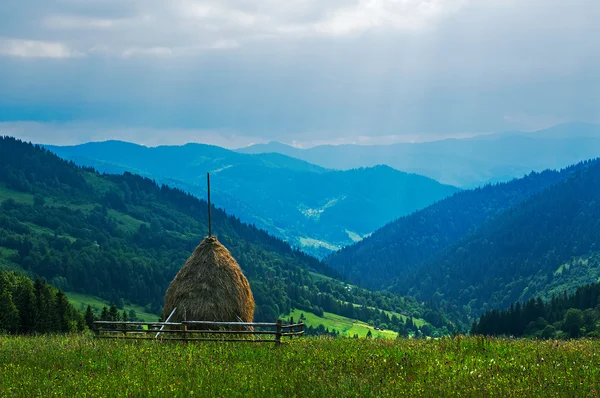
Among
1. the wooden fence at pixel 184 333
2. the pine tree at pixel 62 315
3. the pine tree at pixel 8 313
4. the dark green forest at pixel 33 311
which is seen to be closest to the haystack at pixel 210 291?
the wooden fence at pixel 184 333

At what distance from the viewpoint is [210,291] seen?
2997 centimetres

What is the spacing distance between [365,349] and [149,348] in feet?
25.2

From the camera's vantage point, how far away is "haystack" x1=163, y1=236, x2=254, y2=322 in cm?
2953

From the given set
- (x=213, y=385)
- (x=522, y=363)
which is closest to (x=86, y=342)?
(x=213, y=385)

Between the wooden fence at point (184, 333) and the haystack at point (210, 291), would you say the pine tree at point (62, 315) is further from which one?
the wooden fence at point (184, 333)

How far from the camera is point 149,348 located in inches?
881

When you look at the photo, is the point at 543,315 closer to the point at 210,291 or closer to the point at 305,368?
the point at 210,291

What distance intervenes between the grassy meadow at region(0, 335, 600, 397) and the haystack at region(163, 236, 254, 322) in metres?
5.81

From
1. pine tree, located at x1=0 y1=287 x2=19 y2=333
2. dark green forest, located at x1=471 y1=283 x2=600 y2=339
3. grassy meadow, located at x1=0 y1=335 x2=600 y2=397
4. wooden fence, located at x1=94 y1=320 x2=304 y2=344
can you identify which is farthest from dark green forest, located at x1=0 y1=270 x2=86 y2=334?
dark green forest, located at x1=471 y1=283 x2=600 y2=339

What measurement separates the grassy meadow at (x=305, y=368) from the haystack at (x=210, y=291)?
5805mm

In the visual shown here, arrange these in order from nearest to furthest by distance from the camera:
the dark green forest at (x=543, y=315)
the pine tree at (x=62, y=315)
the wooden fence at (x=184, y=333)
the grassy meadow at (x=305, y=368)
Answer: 1. the grassy meadow at (x=305, y=368)
2. the wooden fence at (x=184, y=333)
3. the pine tree at (x=62, y=315)
4. the dark green forest at (x=543, y=315)

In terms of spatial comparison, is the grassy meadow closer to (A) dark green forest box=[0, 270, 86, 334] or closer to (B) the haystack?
(B) the haystack

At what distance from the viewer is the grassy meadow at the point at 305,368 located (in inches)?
657

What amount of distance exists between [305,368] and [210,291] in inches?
467
